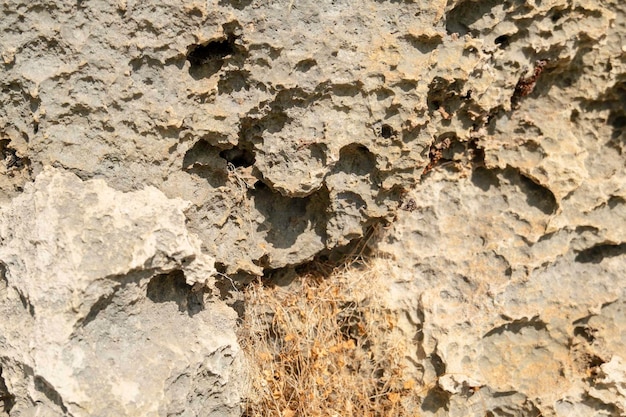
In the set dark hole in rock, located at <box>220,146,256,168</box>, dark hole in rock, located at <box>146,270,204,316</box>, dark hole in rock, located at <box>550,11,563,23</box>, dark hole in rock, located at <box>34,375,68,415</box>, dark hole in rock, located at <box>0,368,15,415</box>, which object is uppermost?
dark hole in rock, located at <box>550,11,563,23</box>

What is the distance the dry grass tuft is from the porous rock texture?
0.15 m

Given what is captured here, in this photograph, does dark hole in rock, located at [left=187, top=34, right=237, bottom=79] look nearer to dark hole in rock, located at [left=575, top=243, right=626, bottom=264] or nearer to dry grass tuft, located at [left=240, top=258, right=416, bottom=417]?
dry grass tuft, located at [left=240, top=258, right=416, bottom=417]

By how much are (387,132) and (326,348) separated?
1182 mm

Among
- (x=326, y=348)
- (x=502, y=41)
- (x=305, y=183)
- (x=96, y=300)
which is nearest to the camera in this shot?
(x=96, y=300)

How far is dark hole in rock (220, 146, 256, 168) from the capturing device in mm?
2943

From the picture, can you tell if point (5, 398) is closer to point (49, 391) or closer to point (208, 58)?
point (49, 391)

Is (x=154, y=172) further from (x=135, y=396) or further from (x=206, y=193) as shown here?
(x=135, y=396)

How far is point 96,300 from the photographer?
2.45 metres

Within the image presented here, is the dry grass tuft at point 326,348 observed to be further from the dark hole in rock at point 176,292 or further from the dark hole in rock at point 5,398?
the dark hole in rock at point 5,398

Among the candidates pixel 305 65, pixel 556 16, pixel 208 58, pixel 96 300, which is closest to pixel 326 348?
pixel 96 300

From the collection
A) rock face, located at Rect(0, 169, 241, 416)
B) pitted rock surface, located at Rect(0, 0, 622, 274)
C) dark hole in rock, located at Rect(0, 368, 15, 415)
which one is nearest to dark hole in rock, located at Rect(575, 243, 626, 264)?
pitted rock surface, located at Rect(0, 0, 622, 274)

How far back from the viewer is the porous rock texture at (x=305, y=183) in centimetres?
250

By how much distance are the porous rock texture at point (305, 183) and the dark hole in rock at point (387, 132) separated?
0.03 metres

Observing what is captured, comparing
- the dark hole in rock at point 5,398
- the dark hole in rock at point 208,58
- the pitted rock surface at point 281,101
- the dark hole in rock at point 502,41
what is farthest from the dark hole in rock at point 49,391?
the dark hole in rock at point 502,41
